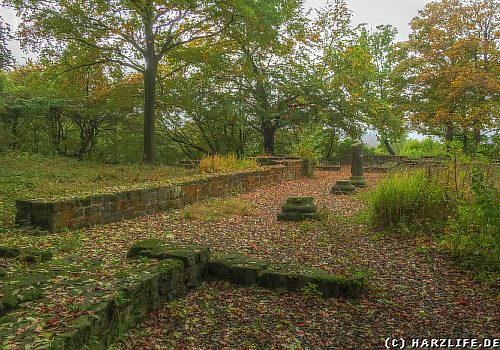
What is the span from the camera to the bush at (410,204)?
636 centimetres

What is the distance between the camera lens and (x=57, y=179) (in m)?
9.05

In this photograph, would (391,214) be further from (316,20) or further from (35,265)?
(316,20)

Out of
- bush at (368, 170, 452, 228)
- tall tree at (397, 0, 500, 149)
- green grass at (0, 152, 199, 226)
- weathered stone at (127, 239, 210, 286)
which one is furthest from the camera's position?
tall tree at (397, 0, 500, 149)

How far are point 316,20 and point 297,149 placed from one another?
7076 millimetres

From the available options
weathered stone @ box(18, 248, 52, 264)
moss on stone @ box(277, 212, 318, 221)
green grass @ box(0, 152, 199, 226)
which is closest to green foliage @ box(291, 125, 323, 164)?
green grass @ box(0, 152, 199, 226)

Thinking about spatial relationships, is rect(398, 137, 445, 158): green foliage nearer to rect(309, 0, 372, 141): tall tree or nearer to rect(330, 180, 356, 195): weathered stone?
rect(309, 0, 372, 141): tall tree

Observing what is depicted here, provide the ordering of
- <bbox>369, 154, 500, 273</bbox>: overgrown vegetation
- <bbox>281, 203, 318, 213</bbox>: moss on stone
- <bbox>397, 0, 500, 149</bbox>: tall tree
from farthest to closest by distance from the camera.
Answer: <bbox>397, 0, 500, 149</bbox>: tall tree, <bbox>281, 203, 318, 213</bbox>: moss on stone, <bbox>369, 154, 500, 273</bbox>: overgrown vegetation

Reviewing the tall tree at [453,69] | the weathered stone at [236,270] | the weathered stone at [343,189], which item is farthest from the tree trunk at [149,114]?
the tall tree at [453,69]

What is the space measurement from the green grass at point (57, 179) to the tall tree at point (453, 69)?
46.8 ft

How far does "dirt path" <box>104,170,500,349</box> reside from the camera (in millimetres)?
3283

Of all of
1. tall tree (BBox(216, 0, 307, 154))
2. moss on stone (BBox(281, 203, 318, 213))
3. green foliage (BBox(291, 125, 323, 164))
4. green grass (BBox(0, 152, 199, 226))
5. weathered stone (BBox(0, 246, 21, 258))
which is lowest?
weathered stone (BBox(0, 246, 21, 258))

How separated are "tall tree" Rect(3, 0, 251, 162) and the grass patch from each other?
17.8 feet

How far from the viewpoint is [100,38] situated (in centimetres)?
1263

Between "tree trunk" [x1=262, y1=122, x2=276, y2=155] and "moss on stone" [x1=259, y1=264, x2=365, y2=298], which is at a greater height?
"tree trunk" [x1=262, y1=122, x2=276, y2=155]
